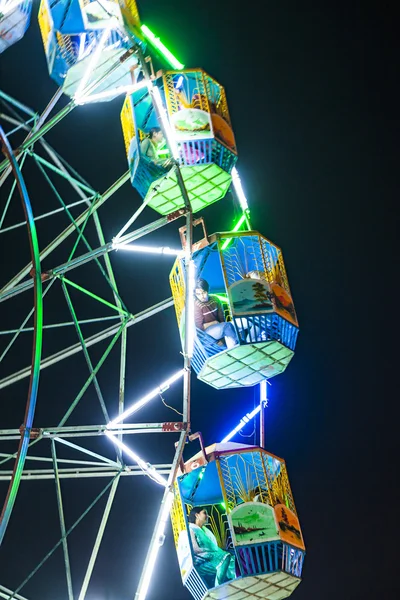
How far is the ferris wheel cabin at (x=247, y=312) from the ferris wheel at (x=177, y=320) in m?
0.02

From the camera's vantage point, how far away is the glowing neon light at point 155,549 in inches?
331

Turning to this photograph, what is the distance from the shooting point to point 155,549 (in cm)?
852

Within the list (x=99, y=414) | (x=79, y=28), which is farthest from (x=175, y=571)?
(x=79, y=28)

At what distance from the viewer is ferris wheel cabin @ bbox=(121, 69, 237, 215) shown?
10.1m

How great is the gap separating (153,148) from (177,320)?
2.25m

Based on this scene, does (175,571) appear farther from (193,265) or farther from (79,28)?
(79,28)

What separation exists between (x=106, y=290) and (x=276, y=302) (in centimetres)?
531

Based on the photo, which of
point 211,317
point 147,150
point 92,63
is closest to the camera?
point 211,317

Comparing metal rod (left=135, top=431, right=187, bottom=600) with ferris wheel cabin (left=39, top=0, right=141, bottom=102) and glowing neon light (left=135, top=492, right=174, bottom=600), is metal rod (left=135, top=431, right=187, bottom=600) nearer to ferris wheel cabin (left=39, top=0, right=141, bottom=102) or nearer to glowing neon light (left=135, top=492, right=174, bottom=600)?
glowing neon light (left=135, top=492, right=174, bottom=600)

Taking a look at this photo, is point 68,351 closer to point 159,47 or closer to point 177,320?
point 177,320

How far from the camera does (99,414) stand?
13.5 metres

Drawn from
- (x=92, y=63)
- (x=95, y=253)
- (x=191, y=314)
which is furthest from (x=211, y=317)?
(x=92, y=63)

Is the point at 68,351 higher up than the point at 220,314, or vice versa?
the point at 68,351

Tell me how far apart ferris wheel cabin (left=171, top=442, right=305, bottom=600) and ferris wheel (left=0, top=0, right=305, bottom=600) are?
17 mm
